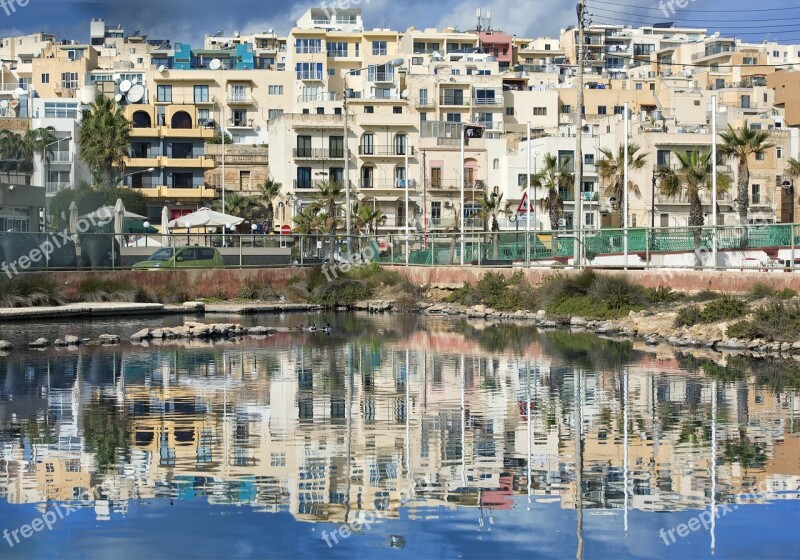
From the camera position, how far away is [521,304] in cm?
4466

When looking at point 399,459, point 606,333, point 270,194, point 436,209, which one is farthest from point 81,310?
point 436,209

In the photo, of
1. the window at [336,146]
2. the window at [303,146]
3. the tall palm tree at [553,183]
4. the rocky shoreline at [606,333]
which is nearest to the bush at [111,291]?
the rocky shoreline at [606,333]

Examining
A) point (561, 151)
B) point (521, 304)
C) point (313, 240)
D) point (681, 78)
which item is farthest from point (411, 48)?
point (521, 304)

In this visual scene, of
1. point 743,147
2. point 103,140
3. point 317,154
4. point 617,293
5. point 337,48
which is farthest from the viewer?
point 337,48

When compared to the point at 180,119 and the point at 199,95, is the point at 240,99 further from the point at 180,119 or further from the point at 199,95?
the point at 180,119

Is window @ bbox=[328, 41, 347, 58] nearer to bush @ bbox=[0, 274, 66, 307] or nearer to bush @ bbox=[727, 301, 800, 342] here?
bush @ bbox=[0, 274, 66, 307]

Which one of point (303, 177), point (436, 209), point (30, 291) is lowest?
point (30, 291)

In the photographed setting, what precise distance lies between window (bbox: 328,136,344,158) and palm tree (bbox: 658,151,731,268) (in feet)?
79.7

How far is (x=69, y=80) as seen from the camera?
123 m

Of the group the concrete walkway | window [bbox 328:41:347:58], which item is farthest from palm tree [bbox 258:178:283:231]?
the concrete walkway

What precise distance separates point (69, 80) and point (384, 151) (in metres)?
43.0

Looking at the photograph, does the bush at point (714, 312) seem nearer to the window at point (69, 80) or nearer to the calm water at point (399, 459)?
the calm water at point (399, 459)

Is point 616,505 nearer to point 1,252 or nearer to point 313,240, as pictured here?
point 1,252

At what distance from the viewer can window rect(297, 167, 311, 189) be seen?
9425cm
